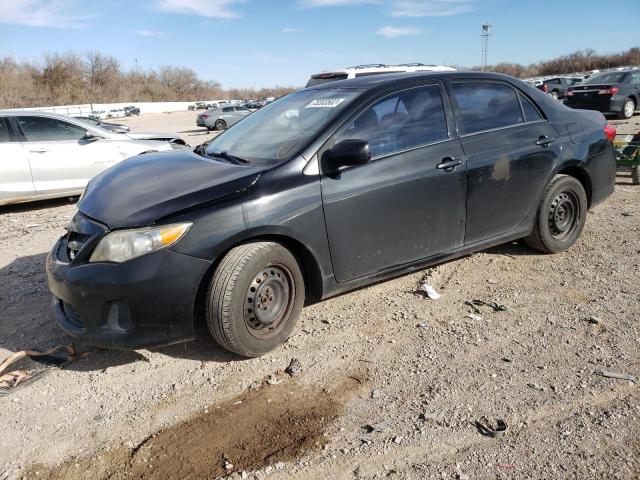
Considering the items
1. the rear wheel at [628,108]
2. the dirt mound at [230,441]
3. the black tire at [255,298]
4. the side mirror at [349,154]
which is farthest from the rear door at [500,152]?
the rear wheel at [628,108]

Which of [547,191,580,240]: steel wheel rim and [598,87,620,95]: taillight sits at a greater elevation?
[598,87,620,95]: taillight

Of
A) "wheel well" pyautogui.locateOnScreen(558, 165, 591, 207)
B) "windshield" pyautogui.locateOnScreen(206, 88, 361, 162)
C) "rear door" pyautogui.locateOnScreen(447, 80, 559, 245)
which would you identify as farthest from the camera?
"wheel well" pyautogui.locateOnScreen(558, 165, 591, 207)

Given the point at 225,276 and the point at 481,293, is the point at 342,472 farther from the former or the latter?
the point at 481,293

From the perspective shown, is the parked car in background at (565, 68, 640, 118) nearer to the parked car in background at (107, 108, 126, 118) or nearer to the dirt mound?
the dirt mound

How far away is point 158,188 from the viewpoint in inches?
130

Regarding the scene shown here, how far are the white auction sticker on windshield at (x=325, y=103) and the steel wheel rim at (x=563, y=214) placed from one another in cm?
226

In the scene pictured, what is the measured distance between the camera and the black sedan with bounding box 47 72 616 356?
9.74 ft

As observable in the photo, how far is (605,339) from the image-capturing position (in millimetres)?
3396

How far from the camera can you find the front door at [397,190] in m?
3.46

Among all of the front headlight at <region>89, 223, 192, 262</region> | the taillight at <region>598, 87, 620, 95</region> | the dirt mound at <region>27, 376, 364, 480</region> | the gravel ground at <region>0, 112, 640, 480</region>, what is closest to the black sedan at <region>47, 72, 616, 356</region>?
the front headlight at <region>89, 223, 192, 262</region>

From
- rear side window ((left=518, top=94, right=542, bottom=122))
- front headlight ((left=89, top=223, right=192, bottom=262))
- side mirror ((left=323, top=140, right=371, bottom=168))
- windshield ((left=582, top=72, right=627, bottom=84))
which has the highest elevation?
windshield ((left=582, top=72, right=627, bottom=84))

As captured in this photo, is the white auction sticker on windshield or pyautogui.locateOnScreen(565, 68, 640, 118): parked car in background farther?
pyautogui.locateOnScreen(565, 68, 640, 118): parked car in background

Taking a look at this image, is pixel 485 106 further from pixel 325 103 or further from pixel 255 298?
pixel 255 298

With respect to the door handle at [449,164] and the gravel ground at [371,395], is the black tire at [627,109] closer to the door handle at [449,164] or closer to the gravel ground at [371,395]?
the gravel ground at [371,395]
